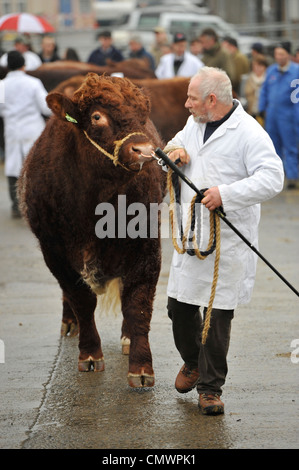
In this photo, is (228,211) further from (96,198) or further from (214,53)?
(214,53)

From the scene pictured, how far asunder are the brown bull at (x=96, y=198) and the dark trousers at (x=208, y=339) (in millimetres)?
388

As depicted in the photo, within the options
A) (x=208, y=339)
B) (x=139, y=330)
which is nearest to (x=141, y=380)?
(x=139, y=330)

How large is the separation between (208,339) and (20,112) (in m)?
7.83

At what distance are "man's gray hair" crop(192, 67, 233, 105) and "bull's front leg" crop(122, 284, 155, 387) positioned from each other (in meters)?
1.32

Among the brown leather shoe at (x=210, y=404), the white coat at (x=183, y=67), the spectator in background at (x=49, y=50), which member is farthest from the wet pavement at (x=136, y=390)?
the spectator in background at (x=49, y=50)

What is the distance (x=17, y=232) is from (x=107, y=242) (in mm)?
5718

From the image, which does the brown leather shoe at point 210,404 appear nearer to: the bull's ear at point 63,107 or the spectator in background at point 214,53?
the bull's ear at point 63,107

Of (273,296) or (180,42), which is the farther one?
(180,42)

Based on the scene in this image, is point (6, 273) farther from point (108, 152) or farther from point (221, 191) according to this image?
point (221, 191)

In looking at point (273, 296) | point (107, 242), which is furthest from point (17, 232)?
point (107, 242)

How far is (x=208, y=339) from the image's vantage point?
5.29 m

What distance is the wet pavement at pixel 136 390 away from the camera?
4895 mm

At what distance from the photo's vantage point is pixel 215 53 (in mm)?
16391

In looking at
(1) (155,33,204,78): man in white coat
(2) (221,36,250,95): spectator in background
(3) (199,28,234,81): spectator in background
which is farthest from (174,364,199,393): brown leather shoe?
(2) (221,36,250,95): spectator in background
